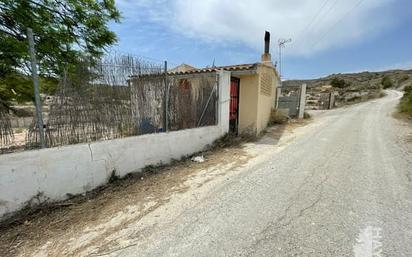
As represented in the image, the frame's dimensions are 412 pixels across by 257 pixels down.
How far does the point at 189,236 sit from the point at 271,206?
4.65ft

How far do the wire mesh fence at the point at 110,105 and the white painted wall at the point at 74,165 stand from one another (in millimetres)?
195

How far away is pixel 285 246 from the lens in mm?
2756

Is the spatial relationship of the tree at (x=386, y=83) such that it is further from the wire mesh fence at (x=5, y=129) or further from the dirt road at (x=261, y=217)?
the wire mesh fence at (x=5, y=129)

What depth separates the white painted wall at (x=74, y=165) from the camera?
3377mm

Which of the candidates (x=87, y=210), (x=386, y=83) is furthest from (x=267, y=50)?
(x=386, y=83)

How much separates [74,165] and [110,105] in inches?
51.2

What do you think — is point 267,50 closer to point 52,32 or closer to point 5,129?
point 52,32

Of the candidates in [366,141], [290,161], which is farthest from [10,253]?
[366,141]

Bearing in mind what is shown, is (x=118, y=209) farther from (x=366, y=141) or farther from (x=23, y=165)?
(x=366, y=141)

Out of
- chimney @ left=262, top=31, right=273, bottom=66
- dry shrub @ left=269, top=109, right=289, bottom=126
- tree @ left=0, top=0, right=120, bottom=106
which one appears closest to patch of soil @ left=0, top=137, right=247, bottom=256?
tree @ left=0, top=0, right=120, bottom=106

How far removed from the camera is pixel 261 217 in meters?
3.43

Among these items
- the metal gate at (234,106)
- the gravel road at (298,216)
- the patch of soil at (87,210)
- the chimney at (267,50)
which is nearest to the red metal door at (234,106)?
the metal gate at (234,106)

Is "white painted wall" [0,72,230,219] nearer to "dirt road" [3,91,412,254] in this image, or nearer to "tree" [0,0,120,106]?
"dirt road" [3,91,412,254]

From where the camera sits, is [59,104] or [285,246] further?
[59,104]
